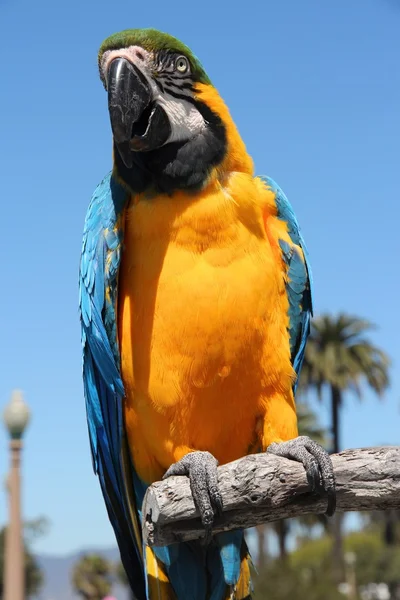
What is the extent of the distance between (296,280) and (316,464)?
3.51 feet

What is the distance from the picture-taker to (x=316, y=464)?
3002 millimetres

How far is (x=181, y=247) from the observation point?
3.39 meters

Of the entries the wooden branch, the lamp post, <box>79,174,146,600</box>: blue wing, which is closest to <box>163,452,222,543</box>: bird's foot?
the wooden branch

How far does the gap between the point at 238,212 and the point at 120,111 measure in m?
0.69

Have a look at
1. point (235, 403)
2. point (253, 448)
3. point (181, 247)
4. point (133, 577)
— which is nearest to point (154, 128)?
point (181, 247)

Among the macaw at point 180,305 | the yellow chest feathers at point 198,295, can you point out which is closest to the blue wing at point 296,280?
the macaw at point 180,305

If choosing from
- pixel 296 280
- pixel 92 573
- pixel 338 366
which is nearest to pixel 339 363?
pixel 338 366

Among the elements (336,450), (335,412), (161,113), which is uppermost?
(335,412)

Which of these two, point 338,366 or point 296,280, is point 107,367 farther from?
point 338,366

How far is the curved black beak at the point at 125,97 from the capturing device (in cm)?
318

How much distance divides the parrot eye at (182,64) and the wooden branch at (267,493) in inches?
67.0

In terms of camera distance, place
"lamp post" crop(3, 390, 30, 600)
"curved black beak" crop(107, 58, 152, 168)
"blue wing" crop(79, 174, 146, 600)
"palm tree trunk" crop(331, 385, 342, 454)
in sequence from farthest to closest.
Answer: "palm tree trunk" crop(331, 385, 342, 454)
"lamp post" crop(3, 390, 30, 600)
"blue wing" crop(79, 174, 146, 600)
"curved black beak" crop(107, 58, 152, 168)

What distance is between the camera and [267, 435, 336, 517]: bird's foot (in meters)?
2.96

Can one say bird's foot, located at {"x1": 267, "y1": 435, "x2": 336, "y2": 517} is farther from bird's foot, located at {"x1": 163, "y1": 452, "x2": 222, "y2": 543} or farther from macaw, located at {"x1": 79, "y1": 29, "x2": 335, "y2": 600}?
bird's foot, located at {"x1": 163, "y1": 452, "x2": 222, "y2": 543}
